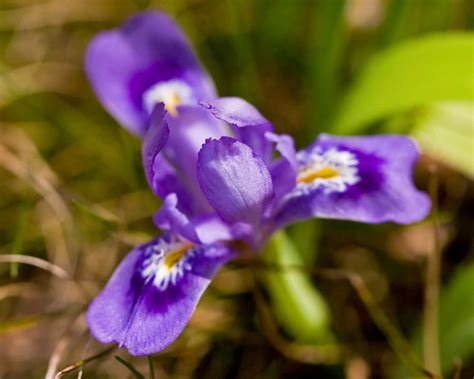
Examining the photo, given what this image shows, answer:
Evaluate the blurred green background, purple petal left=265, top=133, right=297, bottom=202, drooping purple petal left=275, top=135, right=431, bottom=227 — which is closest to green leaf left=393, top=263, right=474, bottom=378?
the blurred green background

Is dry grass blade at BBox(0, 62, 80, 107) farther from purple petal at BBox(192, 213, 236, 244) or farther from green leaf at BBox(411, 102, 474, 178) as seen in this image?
green leaf at BBox(411, 102, 474, 178)

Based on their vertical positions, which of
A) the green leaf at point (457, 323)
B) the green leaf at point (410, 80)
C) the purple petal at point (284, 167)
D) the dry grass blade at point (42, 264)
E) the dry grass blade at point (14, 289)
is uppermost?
the purple petal at point (284, 167)

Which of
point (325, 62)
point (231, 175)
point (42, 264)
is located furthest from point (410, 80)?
point (42, 264)

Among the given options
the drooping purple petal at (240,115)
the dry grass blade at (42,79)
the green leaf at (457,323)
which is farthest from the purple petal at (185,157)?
the dry grass blade at (42,79)

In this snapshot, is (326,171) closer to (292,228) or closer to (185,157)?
(185,157)

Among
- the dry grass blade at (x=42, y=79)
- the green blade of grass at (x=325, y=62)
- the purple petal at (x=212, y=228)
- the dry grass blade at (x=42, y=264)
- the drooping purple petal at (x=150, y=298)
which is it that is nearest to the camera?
the drooping purple petal at (x=150, y=298)

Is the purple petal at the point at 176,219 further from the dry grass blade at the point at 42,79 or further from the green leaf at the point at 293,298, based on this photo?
the dry grass blade at the point at 42,79

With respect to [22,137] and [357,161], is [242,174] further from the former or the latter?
[22,137]
